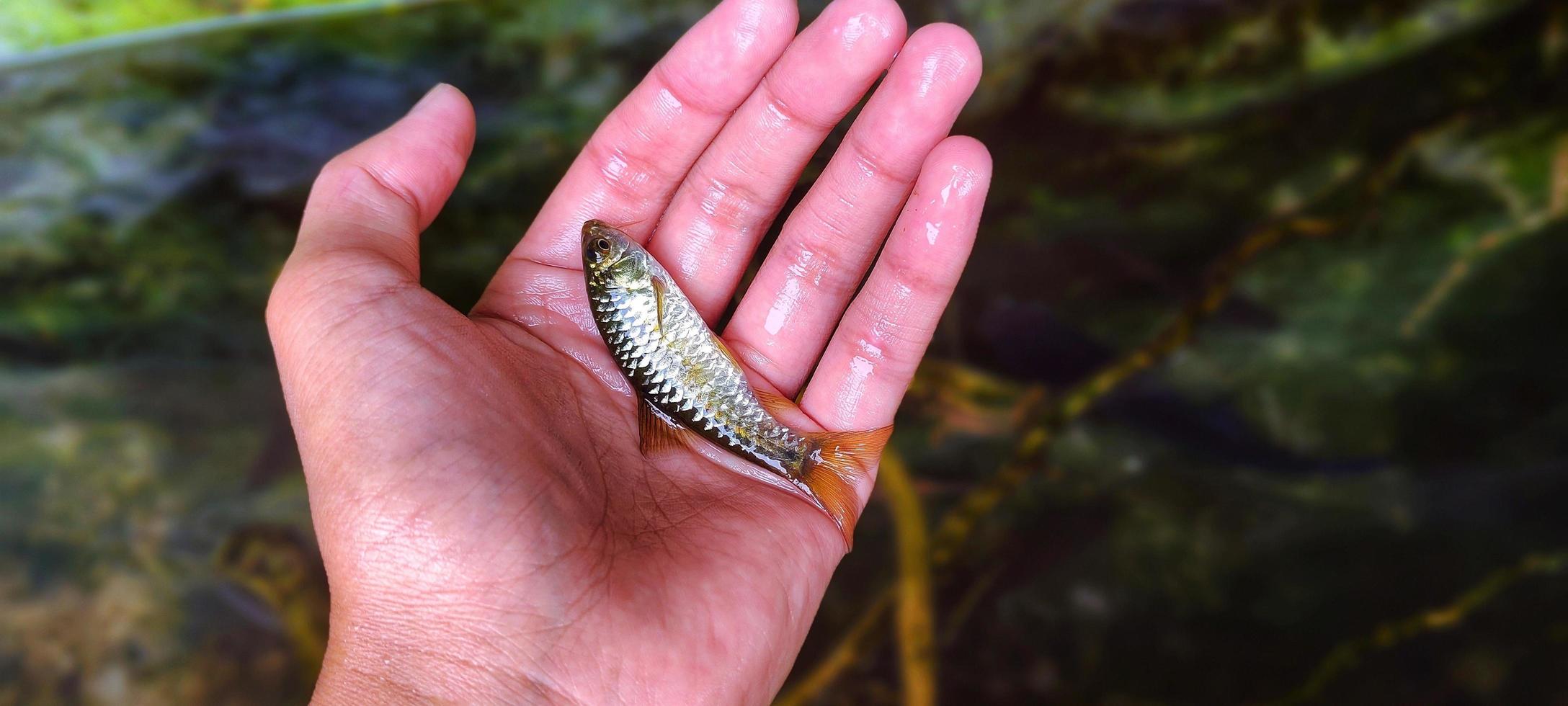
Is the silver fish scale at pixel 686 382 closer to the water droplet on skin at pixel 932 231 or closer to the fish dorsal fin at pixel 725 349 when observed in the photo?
the fish dorsal fin at pixel 725 349

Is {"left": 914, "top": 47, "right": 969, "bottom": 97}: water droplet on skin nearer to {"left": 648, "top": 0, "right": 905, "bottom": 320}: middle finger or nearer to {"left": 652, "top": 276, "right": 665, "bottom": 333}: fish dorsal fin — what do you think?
{"left": 648, "top": 0, "right": 905, "bottom": 320}: middle finger

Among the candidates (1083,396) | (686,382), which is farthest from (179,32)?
(1083,396)

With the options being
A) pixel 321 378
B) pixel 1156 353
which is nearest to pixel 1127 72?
pixel 1156 353

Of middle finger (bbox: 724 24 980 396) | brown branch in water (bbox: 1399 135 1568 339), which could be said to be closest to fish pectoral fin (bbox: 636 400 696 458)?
middle finger (bbox: 724 24 980 396)

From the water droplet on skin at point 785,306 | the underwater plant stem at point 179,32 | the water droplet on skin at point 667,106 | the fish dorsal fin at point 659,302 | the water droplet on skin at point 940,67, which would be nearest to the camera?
the water droplet on skin at point 940,67

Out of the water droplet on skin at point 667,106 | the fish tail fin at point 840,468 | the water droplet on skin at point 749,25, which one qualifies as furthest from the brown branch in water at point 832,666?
the water droplet on skin at point 749,25
